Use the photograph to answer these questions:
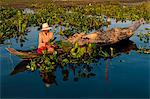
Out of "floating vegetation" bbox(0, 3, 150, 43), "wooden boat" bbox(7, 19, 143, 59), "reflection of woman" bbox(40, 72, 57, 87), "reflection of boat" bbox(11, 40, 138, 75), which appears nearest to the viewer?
"reflection of woman" bbox(40, 72, 57, 87)

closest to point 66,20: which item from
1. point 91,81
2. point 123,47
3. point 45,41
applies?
point 123,47

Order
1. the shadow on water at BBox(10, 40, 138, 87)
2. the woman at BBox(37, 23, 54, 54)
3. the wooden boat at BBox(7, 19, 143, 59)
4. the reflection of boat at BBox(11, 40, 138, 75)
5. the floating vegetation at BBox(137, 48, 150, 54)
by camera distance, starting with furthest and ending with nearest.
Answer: the reflection of boat at BBox(11, 40, 138, 75), the floating vegetation at BBox(137, 48, 150, 54), the wooden boat at BBox(7, 19, 143, 59), the woman at BBox(37, 23, 54, 54), the shadow on water at BBox(10, 40, 138, 87)

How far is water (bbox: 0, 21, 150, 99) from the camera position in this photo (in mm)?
9850

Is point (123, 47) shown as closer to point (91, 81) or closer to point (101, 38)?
point (101, 38)

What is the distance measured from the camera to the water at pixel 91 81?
9.85 metres

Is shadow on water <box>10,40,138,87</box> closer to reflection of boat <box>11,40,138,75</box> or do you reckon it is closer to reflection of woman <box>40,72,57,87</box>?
reflection of woman <box>40,72,57,87</box>

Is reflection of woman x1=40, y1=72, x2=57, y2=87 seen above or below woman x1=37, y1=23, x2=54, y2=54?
below

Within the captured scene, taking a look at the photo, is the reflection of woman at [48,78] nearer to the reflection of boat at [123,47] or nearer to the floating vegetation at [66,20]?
the reflection of boat at [123,47]

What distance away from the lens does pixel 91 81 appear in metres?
10.9

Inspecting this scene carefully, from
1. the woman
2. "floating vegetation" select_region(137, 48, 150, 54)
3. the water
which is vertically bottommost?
the water

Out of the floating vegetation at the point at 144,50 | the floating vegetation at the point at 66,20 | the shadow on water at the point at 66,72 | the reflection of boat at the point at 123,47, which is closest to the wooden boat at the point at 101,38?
the reflection of boat at the point at 123,47

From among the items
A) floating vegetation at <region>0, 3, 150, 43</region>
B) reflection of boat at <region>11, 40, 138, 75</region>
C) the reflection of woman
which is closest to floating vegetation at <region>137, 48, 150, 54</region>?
reflection of boat at <region>11, 40, 138, 75</region>

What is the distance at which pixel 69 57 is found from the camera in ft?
41.4

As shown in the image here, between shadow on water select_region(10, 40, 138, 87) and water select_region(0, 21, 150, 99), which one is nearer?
water select_region(0, 21, 150, 99)
